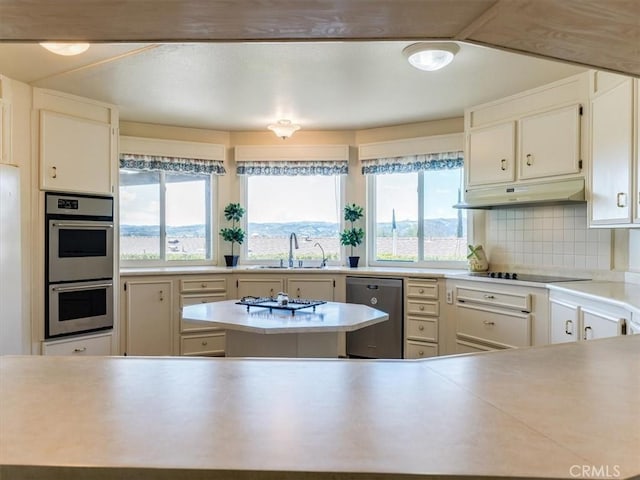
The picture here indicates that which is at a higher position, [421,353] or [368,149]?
[368,149]

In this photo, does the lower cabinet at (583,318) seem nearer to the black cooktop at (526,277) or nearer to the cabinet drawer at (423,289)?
the black cooktop at (526,277)

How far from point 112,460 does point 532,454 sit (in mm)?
544

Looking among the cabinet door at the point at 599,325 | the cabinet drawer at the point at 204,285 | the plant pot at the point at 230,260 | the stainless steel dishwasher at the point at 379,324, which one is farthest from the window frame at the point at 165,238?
the cabinet door at the point at 599,325

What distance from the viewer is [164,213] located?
4.64 meters

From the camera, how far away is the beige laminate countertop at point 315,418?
527mm

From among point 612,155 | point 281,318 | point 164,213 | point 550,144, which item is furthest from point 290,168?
point 612,155

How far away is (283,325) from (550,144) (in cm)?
255

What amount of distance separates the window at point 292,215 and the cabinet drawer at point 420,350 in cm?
134

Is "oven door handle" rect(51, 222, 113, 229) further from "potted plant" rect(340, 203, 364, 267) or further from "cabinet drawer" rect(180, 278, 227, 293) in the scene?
"potted plant" rect(340, 203, 364, 267)

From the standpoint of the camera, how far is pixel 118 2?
0.82 metres

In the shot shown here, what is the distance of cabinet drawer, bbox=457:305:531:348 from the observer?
10.3 ft

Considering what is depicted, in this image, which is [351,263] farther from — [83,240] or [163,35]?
[163,35]

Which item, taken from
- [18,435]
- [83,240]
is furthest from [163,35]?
[83,240]

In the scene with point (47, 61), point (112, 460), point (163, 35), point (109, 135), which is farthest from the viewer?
point (109, 135)
